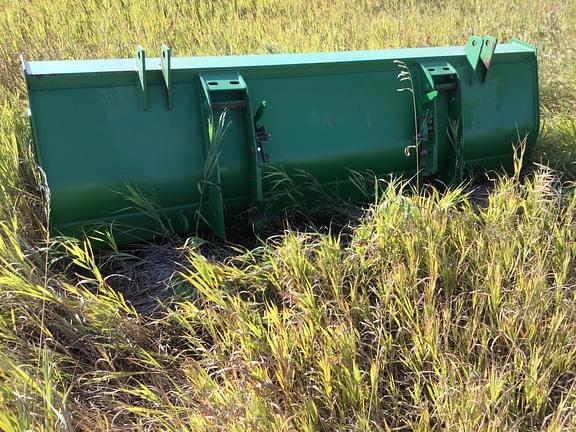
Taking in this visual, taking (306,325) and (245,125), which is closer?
(306,325)

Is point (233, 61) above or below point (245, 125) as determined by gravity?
above

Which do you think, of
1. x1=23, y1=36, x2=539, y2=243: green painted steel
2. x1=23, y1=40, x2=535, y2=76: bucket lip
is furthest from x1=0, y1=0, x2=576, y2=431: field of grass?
x1=23, y1=40, x2=535, y2=76: bucket lip

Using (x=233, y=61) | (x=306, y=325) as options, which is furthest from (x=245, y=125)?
(x=306, y=325)

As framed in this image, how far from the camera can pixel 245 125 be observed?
7.86 ft

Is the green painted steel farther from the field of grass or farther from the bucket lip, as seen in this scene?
the field of grass

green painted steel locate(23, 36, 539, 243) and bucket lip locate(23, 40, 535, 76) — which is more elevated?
bucket lip locate(23, 40, 535, 76)

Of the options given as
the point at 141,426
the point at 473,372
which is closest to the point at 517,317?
the point at 473,372

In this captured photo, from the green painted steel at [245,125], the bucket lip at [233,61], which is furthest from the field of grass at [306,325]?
the bucket lip at [233,61]

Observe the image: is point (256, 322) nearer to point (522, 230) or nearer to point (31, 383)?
point (31, 383)

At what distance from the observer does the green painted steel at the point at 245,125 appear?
215 centimetres

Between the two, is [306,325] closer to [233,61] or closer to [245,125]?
[245,125]

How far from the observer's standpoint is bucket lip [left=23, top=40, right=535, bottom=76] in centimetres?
216

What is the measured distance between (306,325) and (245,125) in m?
0.98

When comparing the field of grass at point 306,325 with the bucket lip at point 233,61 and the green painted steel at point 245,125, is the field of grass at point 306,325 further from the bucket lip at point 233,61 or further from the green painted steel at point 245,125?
the bucket lip at point 233,61
